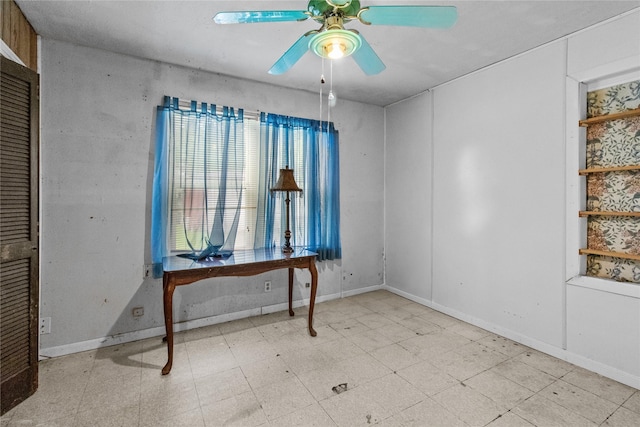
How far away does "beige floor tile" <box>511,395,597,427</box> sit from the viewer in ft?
5.79

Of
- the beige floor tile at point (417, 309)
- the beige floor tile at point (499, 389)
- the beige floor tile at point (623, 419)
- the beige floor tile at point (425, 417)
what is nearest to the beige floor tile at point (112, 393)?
the beige floor tile at point (425, 417)

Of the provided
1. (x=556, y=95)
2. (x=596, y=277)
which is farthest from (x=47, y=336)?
(x=556, y=95)

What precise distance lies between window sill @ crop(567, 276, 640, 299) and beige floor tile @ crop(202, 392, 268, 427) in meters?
2.50

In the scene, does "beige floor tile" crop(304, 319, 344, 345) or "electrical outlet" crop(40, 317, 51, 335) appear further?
"beige floor tile" crop(304, 319, 344, 345)

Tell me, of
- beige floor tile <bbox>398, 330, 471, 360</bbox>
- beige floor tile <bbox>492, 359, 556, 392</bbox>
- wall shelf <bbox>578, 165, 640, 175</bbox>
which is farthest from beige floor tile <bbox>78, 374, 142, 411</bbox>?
wall shelf <bbox>578, 165, 640, 175</bbox>

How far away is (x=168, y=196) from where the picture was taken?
2.84 m

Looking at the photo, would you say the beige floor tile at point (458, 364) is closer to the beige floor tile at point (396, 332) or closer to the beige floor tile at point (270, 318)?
the beige floor tile at point (396, 332)

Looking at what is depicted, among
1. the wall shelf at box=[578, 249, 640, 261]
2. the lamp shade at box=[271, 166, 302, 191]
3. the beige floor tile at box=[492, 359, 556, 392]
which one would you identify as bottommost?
the beige floor tile at box=[492, 359, 556, 392]

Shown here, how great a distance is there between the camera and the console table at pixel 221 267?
2.27m

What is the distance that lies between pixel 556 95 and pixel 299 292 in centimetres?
311

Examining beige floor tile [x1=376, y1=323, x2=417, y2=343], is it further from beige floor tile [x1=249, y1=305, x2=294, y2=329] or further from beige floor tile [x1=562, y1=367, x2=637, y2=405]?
beige floor tile [x1=562, y1=367, x2=637, y2=405]

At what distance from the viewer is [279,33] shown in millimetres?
2369

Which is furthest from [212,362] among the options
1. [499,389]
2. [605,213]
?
[605,213]

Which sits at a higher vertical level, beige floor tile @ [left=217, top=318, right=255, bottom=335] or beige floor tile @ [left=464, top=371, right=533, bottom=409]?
beige floor tile @ [left=217, top=318, right=255, bottom=335]
